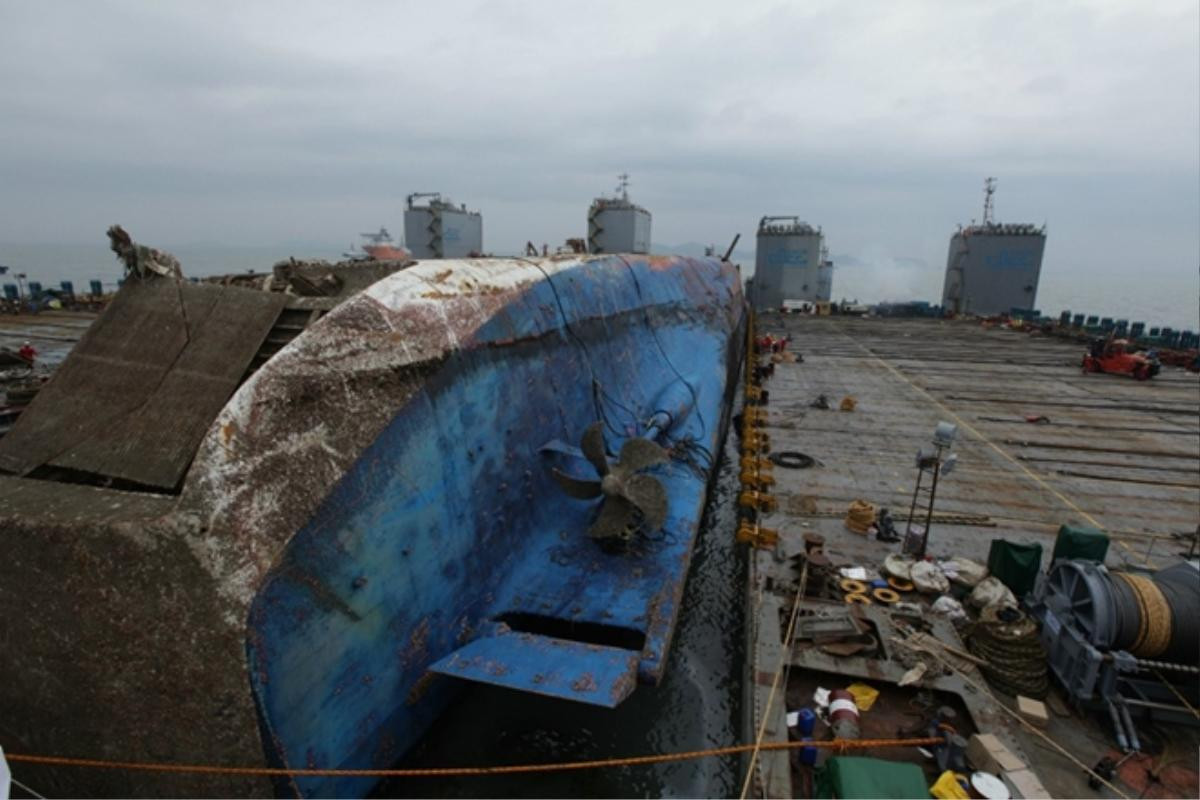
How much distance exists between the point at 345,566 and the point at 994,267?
62.0 meters

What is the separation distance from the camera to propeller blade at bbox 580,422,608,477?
888cm

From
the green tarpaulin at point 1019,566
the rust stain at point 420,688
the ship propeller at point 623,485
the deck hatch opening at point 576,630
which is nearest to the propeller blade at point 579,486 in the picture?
the ship propeller at point 623,485

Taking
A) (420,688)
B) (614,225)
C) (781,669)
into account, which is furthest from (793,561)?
(614,225)

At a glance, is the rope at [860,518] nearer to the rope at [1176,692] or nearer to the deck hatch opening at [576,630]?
the rope at [1176,692]

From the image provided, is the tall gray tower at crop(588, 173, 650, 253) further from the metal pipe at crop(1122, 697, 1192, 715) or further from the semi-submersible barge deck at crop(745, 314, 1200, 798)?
the metal pipe at crop(1122, 697, 1192, 715)

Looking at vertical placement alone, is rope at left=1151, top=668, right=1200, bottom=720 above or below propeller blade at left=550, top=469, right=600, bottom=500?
below

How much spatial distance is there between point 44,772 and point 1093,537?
47.2 feet

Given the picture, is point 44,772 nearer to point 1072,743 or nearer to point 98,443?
point 98,443

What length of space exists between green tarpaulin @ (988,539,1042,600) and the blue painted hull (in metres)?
5.43

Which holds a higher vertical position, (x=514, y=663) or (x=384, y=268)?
(x=384, y=268)

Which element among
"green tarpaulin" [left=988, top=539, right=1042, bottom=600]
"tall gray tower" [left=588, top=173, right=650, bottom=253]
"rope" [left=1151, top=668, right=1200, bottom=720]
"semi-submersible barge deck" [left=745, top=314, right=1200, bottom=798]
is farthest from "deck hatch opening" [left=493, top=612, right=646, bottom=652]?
"tall gray tower" [left=588, top=173, right=650, bottom=253]

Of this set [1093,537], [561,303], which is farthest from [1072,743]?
[561,303]

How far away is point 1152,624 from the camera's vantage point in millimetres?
8219

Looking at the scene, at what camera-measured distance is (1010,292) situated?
53812 mm
